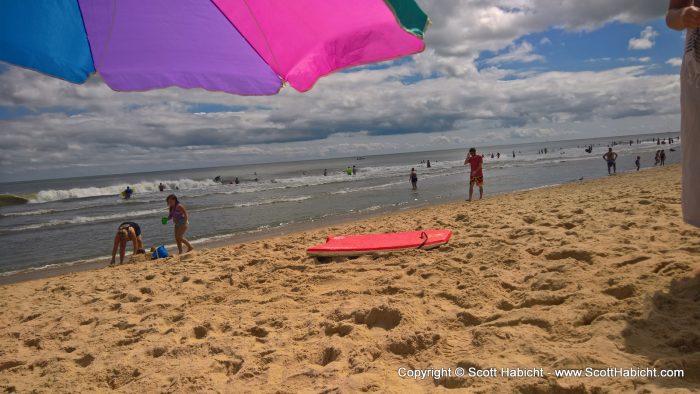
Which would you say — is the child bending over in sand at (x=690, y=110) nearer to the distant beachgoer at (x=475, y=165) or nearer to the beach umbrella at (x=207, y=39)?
the beach umbrella at (x=207, y=39)

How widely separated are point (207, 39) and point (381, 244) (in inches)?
169

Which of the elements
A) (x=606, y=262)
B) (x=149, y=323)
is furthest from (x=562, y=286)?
(x=149, y=323)

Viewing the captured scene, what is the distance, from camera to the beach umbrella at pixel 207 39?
2.04 metres

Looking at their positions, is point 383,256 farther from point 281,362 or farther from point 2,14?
point 2,14

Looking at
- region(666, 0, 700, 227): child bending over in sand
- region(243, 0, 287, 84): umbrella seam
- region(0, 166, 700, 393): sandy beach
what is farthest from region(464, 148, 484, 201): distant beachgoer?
region(243, 0, 287, 84): umbrella seam

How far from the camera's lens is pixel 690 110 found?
2.44 m

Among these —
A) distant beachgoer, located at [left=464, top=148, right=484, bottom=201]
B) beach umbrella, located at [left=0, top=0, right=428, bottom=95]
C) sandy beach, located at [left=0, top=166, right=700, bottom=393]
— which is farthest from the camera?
distant beachgoer, located at [left=464, top=148, right=484, bottom=201]

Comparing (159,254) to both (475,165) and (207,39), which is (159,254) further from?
(475,165)

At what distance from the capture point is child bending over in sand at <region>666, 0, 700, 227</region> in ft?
7.42

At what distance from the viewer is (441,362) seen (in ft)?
8.80

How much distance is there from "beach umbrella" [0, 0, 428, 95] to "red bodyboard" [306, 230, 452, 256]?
3823 millimetres

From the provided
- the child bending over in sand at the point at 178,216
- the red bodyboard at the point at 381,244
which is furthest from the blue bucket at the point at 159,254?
the red bodyboard at the point at 381,244

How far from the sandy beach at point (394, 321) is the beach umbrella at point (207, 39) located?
192cm

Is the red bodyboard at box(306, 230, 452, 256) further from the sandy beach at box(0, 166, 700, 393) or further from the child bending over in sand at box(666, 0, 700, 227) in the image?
the child bending over in sand at box(666, 0, 700, 227)
